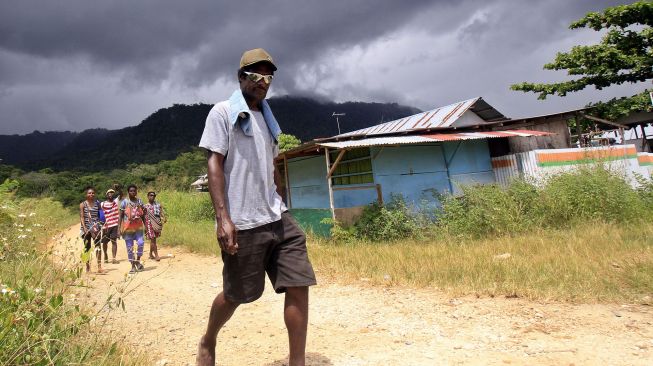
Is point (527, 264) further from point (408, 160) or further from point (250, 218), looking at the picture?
point (408, 160)

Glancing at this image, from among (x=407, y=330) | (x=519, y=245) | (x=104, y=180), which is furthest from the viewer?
(x=104, y=180)

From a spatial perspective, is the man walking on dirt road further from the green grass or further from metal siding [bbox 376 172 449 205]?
metal siding [bbox 376 172 449 205]

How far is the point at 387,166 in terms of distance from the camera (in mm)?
9211

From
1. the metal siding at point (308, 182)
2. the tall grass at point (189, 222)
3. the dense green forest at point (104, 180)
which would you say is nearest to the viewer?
the tall grass at point (189, 222)

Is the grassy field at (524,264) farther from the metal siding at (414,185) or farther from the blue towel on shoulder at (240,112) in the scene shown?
the blue towel on shoulder at (240,112)

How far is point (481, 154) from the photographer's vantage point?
1080 cm

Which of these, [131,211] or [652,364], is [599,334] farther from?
[131,211]

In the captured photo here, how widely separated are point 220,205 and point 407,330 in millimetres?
1955

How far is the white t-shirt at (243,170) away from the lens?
2039 mm

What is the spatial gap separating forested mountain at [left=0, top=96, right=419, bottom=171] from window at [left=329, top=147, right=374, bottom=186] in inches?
286

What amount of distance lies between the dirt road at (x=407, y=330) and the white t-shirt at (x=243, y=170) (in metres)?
0.80

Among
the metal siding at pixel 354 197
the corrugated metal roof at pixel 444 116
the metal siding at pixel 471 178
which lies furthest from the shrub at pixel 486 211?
the corrugated metal roof at pixel 444 116

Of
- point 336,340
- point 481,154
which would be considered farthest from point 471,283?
point 481,154

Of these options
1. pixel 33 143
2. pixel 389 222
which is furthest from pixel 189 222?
pixel 33 143
